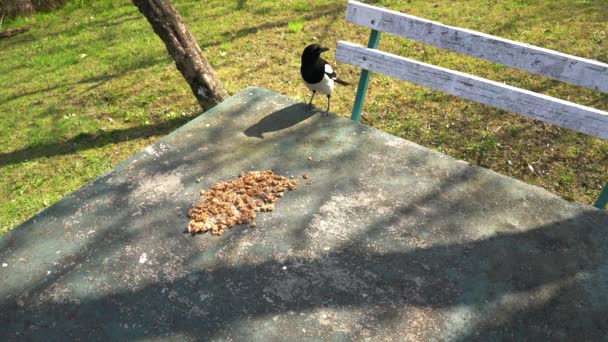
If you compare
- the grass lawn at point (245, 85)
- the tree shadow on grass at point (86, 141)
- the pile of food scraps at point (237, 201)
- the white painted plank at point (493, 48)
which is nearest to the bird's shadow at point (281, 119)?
the pile of food scraps at point (237, 201)

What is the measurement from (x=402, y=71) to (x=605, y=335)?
214cm

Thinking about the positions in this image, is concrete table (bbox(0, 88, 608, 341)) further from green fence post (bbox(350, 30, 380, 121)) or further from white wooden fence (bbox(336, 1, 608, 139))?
green fence post (bbox(350, 30, 380, 121))

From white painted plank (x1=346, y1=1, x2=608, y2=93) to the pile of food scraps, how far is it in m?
1.59

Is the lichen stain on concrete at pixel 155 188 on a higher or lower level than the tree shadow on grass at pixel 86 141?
higher

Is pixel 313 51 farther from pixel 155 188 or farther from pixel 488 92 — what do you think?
pixel 155 188

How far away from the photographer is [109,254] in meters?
2.15

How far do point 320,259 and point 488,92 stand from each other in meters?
1.77

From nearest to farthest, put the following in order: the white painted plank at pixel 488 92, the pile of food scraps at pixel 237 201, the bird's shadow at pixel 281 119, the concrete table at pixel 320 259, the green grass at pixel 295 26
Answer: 1. the concrete table at pixel 320 259
2. the pile of food scraps at pixel 237 201
3. the white painted plank at pixel 488 92
4. the bird's shadow at pixel 281 119
5. the green grass at pixel 295 26

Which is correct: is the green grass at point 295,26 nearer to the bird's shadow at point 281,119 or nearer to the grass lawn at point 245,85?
the grass lawn at point 245,85

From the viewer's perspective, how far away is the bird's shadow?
303 centimetres

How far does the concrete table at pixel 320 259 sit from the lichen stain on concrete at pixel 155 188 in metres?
0.01

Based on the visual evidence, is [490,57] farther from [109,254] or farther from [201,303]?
[109,254]

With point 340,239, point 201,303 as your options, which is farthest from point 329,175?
point 201,303

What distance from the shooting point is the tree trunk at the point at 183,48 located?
15.6 feet
